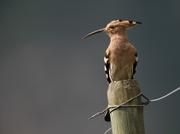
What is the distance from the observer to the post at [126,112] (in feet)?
3.93

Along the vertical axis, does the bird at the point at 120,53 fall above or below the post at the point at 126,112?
above

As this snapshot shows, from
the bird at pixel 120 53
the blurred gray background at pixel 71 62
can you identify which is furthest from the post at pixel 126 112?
the blurred gray background at pixel 71 62

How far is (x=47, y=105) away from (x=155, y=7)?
0.92m

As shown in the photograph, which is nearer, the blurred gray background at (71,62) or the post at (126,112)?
the post at (126,112)

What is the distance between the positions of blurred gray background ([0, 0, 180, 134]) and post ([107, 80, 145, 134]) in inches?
51.4

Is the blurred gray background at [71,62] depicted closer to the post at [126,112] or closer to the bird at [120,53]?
the bird at [120,53]

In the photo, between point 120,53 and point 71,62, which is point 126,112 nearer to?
point 120,53

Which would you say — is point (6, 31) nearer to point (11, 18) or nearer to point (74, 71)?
point (11, 18)

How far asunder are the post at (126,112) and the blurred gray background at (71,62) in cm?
131

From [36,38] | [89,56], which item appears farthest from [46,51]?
[89,56]

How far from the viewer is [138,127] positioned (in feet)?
3.93

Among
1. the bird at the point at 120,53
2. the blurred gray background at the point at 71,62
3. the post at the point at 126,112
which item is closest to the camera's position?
the post at the point at 126,112

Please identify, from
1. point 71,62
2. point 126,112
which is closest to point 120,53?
point 126,112

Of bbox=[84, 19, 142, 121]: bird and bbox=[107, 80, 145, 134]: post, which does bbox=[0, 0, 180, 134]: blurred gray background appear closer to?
bbox=[84, 19, 142, 121]: bird
